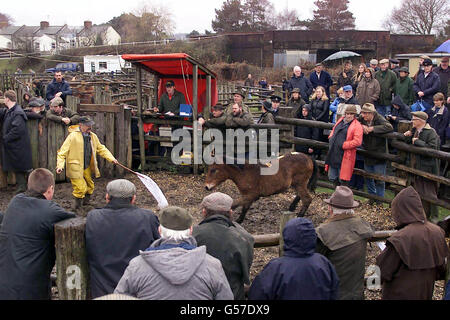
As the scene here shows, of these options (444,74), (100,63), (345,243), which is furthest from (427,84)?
(100,63)

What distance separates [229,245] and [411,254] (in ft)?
5.05

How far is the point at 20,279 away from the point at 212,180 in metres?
4.61

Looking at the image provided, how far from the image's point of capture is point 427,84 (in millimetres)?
11523

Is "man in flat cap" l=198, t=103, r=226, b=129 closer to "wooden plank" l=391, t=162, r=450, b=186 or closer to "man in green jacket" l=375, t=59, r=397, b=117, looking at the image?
"wooden plank" l=391, t=162, r=450, b=186

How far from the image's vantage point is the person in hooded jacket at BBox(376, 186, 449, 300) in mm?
4092

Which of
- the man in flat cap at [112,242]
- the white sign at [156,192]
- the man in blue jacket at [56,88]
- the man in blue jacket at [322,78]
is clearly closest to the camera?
the man in flat cap at [112,242]

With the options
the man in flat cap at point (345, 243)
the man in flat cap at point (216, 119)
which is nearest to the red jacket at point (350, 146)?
the man in flat cap at point (216, 119)

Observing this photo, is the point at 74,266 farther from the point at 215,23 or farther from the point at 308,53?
the point at 215,23

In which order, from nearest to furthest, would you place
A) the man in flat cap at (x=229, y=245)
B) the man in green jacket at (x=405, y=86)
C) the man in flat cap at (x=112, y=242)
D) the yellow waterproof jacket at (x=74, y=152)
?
1. the man in flat cap at (x=229, y=245)
2. the man in flat cap at (x=112, y=242)
3. the yellow waterproof jacket at (x=74, y=152)
4. the man in green jacket at (x=405, y=86)

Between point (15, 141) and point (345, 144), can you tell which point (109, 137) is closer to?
point (15, 141)

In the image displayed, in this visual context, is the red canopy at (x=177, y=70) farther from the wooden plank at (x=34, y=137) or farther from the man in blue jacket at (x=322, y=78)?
the man in blue jacket at (x=322, y=78)

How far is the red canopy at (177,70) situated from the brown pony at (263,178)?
11.8 feet

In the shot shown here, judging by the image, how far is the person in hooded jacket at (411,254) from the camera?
4092mm

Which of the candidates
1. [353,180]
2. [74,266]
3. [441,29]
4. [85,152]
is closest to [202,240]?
[74,266]
